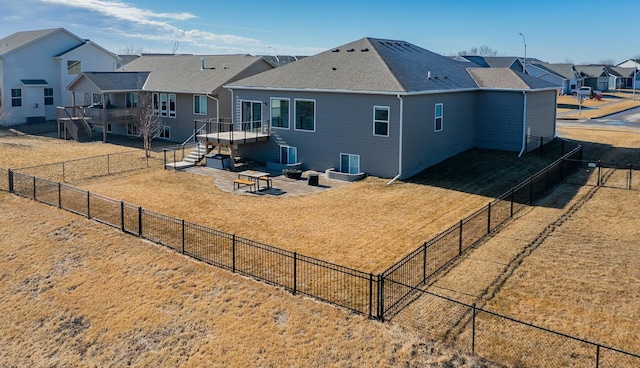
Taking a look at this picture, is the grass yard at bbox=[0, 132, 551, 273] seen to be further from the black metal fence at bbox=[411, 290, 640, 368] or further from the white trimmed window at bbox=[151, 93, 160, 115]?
the white trimmed window at bbox=[151, 93, 160, 115]

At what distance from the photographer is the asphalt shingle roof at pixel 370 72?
2764cm

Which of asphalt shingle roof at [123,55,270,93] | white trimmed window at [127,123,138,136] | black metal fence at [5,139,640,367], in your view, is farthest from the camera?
white trimmed window at [127,123,138,136]

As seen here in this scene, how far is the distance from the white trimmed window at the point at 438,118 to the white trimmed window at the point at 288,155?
767cm

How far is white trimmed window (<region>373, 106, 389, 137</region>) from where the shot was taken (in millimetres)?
26717

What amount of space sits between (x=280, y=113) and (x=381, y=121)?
663 centimetres

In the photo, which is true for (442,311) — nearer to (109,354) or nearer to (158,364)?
(158,364)

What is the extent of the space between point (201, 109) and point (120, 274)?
24.0 m

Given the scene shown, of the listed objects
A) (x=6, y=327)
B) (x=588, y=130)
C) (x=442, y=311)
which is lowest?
(x=6, y=327)

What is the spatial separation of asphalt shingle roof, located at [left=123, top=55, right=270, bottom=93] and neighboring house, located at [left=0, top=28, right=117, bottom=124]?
7.50m

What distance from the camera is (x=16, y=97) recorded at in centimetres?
4856

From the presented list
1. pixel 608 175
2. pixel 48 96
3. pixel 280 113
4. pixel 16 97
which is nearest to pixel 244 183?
pixel 280 113

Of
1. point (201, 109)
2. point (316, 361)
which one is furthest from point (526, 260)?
point (201, 109)

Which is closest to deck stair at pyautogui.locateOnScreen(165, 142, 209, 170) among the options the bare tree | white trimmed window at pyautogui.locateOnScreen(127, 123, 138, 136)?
the bare tree

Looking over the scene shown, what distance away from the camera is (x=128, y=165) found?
104 ft
